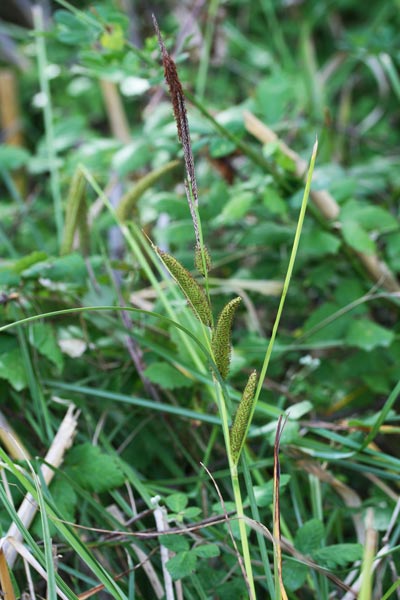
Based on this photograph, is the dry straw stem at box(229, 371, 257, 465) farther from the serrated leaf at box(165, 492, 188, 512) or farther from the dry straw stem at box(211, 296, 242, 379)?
the serrated leaf at box(165, 492, 188, 512)

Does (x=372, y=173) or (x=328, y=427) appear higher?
(x=372, y=173)

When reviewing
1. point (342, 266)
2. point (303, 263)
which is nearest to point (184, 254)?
point (303, 263)

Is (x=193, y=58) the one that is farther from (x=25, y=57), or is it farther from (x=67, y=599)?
(x=67, y=599)

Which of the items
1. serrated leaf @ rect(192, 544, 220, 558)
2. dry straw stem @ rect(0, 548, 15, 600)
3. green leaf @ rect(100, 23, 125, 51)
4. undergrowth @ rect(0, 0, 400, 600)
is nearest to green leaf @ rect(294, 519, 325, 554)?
undergrowth @ rect(0, 0, 400, 600)

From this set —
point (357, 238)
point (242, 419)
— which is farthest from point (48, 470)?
point (357, 238)

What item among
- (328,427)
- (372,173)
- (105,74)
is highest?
(105,74)

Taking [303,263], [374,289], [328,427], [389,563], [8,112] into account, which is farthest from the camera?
[8,112]
